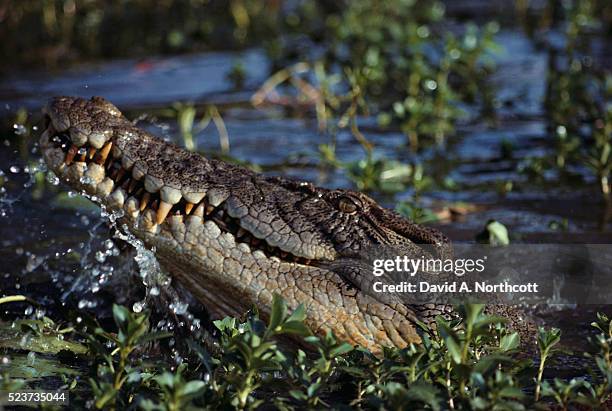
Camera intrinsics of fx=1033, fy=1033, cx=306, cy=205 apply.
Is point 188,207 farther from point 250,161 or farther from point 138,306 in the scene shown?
point 250,161

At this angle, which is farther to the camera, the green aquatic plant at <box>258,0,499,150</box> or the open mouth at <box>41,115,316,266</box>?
the green aquatic plant at <box>258,0,499,150</box>

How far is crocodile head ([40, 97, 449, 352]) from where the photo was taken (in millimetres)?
3973

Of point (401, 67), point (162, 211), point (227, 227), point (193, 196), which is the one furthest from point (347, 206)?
point (401, 67)

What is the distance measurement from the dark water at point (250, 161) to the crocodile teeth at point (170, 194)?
0.58 metres

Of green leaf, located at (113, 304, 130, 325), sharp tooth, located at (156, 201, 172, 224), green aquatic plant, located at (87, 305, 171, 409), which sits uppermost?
sharp tooth, located at (156, 201, 172, 224)

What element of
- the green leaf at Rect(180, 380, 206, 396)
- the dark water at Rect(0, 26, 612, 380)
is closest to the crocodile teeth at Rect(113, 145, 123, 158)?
the dark water at Rect(0, 26, 612, 380)

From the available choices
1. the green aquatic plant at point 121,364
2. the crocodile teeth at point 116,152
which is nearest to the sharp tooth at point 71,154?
the crocodile teeth at point 116,152

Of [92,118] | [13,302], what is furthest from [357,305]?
[13,302]

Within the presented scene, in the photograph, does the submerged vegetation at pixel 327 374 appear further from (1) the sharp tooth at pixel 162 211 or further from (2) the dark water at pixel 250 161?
(2) the dark water at pixel 250 161

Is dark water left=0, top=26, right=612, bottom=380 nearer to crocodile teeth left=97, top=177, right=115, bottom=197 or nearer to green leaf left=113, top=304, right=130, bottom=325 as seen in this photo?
crocodile teeth left=97, top=177, right=115, bottom=197

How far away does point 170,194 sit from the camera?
3945 millimetres

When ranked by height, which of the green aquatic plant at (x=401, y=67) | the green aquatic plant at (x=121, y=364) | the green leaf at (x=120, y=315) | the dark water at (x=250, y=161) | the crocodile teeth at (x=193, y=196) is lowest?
the dark water at (x=250, y=161)

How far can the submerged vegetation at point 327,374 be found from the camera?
10.5 feet

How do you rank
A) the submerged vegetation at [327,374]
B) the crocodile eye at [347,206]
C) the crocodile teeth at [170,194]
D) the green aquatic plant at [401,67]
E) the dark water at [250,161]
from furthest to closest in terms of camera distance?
the green aquatic plant at [401,67], the dark water at [250,161], the crocodile eye at [347,206], the crocodile teeth at [170,194], the submerged vegetation at [327,374]
